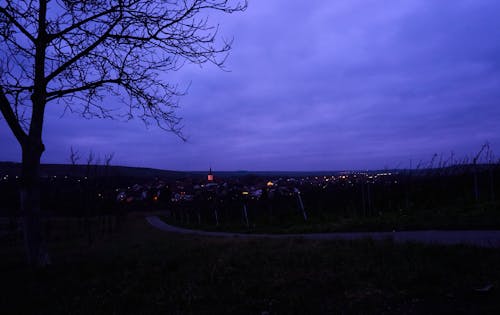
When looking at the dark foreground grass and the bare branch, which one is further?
the bare branch

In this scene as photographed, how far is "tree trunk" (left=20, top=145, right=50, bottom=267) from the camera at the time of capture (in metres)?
6.68

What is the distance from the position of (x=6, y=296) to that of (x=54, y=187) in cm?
5334

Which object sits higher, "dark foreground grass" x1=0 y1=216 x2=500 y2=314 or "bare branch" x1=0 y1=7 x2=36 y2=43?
"bare branch" x1=0 y1=7 x2=36 y2=43

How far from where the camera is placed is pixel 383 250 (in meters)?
5.81

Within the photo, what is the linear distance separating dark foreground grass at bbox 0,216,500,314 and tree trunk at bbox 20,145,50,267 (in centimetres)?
59

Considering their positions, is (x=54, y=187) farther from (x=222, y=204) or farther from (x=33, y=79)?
(x=33, y=79)

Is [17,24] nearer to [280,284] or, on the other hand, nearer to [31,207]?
[31,207]

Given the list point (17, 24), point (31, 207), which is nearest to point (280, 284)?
point (31, 207)

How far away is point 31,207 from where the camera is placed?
22.0 feet

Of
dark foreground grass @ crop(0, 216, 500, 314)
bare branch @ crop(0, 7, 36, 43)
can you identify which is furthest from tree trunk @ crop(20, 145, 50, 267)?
bare branch @ crop(0, 7, 36, 43)

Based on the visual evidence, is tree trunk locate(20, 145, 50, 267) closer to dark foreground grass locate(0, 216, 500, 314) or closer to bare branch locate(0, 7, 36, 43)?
dark foreground grass locate(0, 216, 500, 314)

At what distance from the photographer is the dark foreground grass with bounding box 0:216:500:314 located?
3.59 m

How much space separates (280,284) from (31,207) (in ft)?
16.1

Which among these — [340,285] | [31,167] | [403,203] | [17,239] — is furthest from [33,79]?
[17,239]
